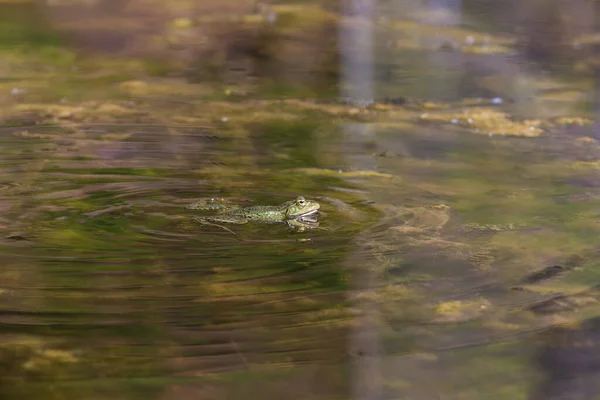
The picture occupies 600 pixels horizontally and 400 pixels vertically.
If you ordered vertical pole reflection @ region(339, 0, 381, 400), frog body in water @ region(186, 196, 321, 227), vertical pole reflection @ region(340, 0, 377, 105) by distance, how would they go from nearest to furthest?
1. vertical pole reflection @ region(339, 0, 381, 400)
2. frog body in water @ region(186, 196, 321, 227)
3. vertical pole reflection @ region(340, 0, 377, 105)

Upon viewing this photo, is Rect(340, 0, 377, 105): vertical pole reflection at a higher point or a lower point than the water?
higher

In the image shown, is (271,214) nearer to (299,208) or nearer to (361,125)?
(299,208)

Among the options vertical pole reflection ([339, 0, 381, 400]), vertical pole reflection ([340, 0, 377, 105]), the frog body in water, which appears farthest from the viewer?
vertical pole reflection ([340, 0, 377, 105])

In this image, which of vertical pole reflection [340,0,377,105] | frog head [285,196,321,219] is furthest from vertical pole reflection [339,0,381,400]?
frog head [285,196,321,219]

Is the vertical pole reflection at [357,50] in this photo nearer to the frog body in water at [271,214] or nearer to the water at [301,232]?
the water at [301,232]

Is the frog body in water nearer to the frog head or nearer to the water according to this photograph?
the frog head

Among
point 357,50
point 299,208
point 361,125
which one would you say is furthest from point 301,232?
point 357,50

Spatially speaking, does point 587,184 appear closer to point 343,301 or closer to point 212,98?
point 343,301

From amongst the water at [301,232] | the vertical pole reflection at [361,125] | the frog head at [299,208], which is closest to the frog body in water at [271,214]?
the frog head at [299,208]

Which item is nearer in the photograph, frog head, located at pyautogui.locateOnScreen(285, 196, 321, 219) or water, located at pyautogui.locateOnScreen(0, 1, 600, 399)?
water, located at pyautogui.locateOnScreen(0, 1, 600, 399)
